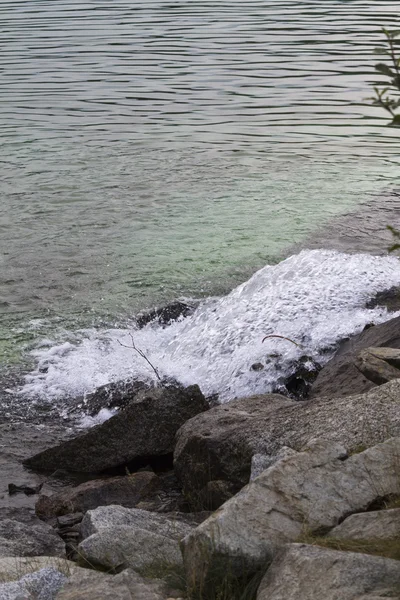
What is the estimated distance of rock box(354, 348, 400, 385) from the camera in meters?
7.38

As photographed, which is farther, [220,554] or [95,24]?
[95,24]

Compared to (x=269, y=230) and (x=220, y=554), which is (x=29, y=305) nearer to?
(x=269, y=230)

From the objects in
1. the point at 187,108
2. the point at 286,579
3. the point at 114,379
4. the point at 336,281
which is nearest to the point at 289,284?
the point at 336,281

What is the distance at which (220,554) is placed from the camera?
4.68 meters

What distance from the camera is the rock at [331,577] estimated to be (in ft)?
13.6

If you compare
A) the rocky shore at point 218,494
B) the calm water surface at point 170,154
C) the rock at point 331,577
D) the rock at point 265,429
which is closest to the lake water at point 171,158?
the calm water surface at point 170,154

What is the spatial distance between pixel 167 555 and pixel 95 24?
113 ft

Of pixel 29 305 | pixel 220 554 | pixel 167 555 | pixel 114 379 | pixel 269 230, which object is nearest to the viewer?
pixel 220 554

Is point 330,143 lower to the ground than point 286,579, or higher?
lower

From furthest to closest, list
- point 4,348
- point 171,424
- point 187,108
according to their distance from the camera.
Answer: point 187,108 → point 4,348 → point 171,424

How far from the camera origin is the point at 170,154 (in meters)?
19.8

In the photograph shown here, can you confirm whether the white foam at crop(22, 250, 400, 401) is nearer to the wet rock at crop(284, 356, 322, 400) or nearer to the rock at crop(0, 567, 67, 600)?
the wet rock at crop(284, 356, 322, 400)

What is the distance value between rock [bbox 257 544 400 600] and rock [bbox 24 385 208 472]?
411cm

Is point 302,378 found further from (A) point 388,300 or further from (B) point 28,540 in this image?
(B) point 28,540
